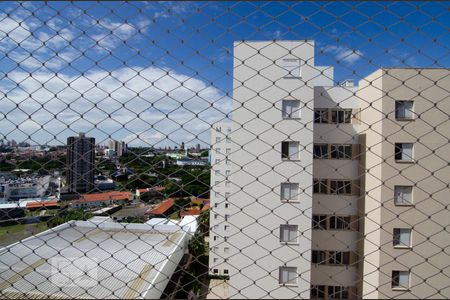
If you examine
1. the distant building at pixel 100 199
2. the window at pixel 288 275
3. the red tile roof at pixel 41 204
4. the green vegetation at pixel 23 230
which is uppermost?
the distant building at pixel 100 199

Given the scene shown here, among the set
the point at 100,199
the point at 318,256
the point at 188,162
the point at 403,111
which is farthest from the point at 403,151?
the point at 100,199

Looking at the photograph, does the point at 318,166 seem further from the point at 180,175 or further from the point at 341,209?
the point at 180,175

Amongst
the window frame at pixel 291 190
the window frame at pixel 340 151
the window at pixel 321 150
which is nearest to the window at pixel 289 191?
the window frame at pixel 291 190

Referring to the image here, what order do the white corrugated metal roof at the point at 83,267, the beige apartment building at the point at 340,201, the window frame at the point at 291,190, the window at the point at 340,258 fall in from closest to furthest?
the white corrugated metal roof at the point at 83,267, the beige apartment building at the point at 340,201, the window frame at the point at 291,190, the window at the point at 340,258

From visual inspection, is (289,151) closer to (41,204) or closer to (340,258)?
(340,258)

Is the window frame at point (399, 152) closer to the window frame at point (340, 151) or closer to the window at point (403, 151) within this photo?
the window at point (403, 151)

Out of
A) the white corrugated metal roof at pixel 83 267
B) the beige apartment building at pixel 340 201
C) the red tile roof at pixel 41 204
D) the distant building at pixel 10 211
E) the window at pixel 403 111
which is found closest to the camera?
the distant building at pixel 10 211

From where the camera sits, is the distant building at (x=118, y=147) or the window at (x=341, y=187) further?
the window at (x=341, y=187)
